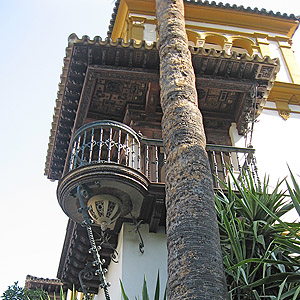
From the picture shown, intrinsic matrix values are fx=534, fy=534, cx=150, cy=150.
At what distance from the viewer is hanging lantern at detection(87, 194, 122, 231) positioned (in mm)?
7773

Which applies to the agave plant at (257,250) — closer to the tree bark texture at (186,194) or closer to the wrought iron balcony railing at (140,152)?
the wrought iron balcony railing at (140,152)

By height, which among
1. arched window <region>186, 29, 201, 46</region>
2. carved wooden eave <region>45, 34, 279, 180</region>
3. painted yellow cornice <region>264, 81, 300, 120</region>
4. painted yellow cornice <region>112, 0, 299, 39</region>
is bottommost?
carved wooden eave <region>45, 34, 279, 180</region>

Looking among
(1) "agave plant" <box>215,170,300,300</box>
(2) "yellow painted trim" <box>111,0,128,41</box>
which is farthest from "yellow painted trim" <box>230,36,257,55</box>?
(1) "agave plant" <box>215,170,300,300</box>

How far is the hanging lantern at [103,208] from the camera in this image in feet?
25.5

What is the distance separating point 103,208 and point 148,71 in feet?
10.6

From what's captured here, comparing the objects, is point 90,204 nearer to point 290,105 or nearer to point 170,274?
point 170,274

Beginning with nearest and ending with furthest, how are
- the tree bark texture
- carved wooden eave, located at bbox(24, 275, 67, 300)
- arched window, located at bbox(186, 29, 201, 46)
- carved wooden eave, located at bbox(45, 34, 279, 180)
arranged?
the tree bark texture < carved wooden eave, located at bbox(45, 34, 279, 180) < arched window, located at bbox(186, 29, 201, 46) < carved wooden eave, located at bbox(24, 275, 67, 300)

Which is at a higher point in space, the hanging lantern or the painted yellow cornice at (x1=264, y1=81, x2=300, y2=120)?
the painted yellow cornice at (x1=264, y1=81, x2=300, y2=120)

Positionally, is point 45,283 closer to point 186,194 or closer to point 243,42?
point 243,42

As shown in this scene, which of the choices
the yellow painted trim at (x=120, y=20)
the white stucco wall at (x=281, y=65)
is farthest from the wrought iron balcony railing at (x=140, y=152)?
the yellow painted trim at (x=120, y=20)

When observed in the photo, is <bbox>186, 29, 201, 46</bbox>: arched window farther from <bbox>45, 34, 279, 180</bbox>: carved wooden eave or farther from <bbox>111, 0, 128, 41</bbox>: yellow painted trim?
<bbox>45, 34, 279, 180</bbox>: carved wooden eave

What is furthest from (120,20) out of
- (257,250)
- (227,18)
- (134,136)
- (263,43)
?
(257,250)

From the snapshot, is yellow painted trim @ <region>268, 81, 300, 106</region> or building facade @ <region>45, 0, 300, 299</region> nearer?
building facade @ <region>45, 0, 300, 299</region>

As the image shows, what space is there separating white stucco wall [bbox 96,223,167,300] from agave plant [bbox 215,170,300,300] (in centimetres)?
103
